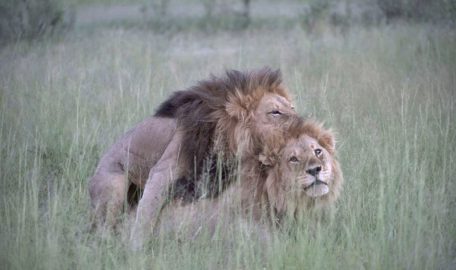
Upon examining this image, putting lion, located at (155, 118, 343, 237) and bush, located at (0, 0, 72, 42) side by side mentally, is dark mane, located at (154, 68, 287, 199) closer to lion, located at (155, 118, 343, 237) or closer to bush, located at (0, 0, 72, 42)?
lion, located at (155, 118, 343, 237)

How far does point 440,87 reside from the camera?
7.05 meters

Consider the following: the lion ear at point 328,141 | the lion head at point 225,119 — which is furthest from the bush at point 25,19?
the lion ear at point 328,141

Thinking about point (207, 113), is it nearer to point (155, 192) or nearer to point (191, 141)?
point (191, 141)

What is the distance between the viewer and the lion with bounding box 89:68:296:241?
4.42m

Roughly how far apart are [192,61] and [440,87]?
4025mm

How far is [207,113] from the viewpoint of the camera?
463 cm

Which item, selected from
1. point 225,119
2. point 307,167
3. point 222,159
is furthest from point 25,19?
point 307,167

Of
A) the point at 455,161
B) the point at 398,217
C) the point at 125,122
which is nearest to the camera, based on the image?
the point at 398,217

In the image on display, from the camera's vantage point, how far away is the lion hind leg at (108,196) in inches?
179

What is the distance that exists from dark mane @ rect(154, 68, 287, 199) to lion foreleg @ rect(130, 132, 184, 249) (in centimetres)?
7

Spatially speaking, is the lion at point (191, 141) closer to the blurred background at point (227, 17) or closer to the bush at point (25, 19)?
the blurred background at point (227, 17)

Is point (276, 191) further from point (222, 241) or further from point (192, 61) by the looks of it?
point (192, 61)

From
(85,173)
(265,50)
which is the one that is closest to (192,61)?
(265,50)

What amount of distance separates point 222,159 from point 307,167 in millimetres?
621
